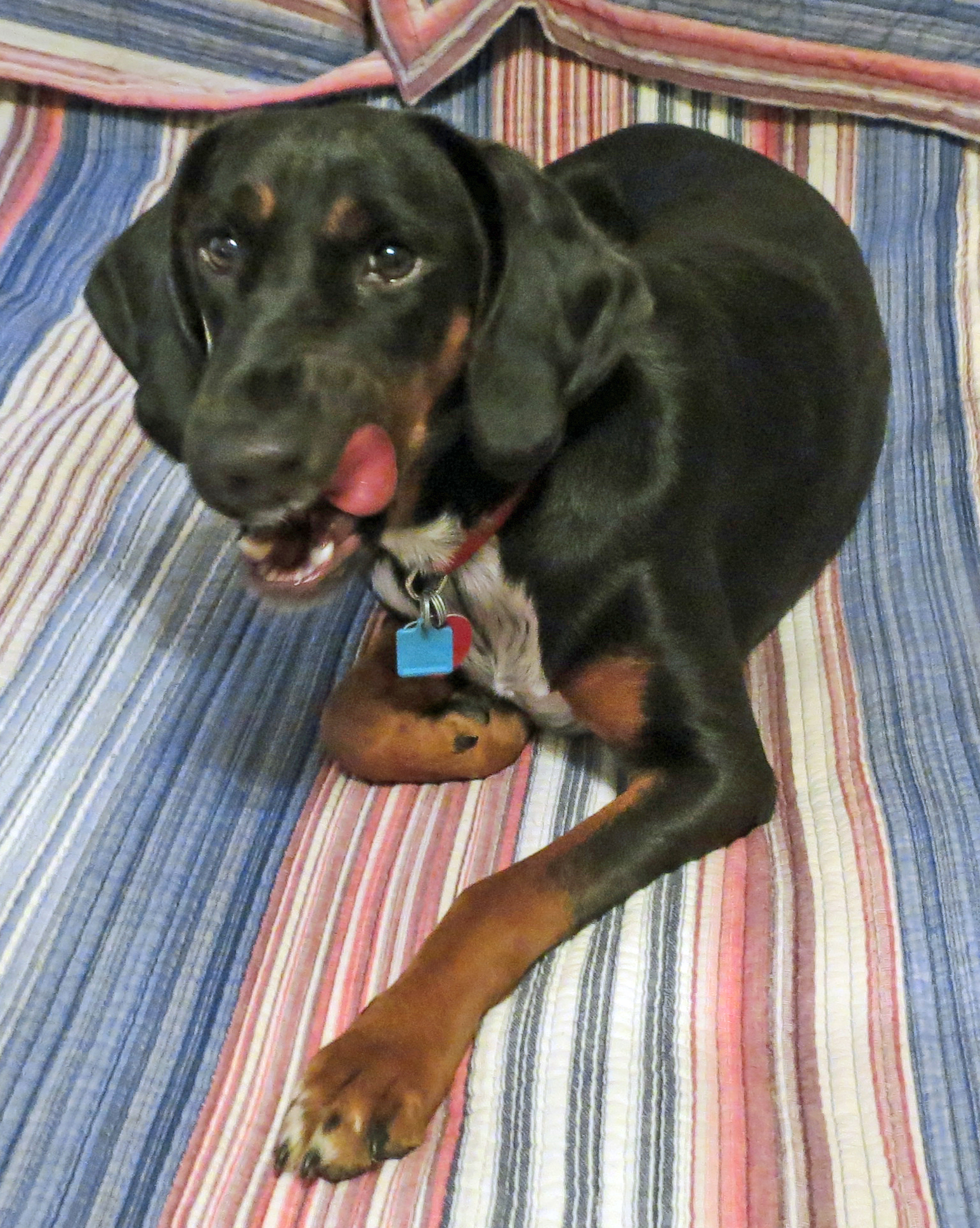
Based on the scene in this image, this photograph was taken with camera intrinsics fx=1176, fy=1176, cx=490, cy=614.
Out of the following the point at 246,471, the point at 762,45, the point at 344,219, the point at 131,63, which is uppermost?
the point at 344,219

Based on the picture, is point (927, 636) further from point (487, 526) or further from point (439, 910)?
point (439, 910)

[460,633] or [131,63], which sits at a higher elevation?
[131,63]

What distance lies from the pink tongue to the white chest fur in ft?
0.61

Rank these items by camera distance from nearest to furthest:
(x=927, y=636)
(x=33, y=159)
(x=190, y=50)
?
(x=927, y=636) < (x=190, y=50) < (x=33, y=159)

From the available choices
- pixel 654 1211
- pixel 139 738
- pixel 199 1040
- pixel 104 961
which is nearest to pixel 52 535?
pixel 139 738

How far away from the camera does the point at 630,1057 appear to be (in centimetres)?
140

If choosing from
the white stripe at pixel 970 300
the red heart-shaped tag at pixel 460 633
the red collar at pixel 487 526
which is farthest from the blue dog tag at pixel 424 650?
the white stripe at pixel 970 300

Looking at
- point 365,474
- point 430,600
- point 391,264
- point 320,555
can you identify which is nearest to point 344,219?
point 391,264

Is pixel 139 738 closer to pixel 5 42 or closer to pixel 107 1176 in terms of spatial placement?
pixel 107 1176

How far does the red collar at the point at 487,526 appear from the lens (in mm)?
1620

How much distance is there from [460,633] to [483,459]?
362 mm

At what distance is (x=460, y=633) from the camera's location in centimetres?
177

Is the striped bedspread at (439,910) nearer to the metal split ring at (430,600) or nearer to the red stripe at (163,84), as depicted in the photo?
the metal split ring at (430,600)

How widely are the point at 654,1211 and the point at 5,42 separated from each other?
118 inches
